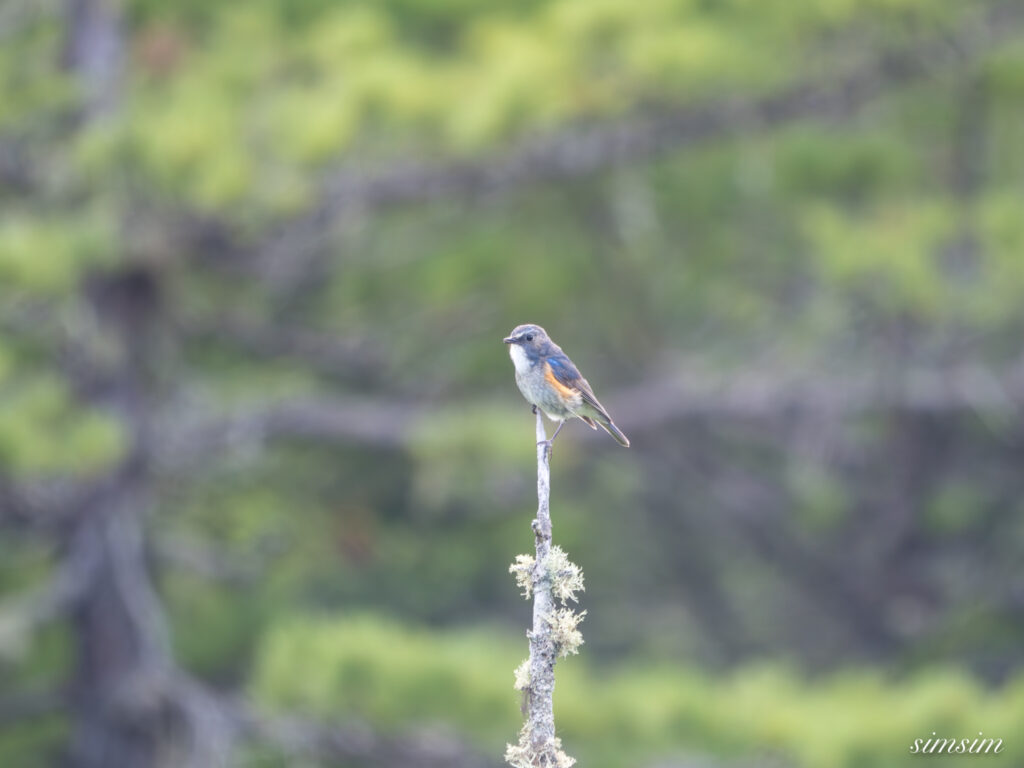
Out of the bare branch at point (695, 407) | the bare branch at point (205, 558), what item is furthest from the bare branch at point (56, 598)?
the bare branch at point (695, 407)

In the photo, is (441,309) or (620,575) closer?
(441,309)

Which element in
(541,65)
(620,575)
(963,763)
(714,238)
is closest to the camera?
(963,763)

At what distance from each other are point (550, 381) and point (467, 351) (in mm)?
6087

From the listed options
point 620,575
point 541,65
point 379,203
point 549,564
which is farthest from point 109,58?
point 549,564

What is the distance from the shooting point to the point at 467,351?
10.7 m

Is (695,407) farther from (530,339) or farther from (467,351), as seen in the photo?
(530,339)

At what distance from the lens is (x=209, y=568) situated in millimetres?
9531

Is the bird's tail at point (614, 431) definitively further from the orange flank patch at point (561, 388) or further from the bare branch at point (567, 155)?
the bare branch at point (567, 155)

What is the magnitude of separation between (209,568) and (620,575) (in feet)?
16.4

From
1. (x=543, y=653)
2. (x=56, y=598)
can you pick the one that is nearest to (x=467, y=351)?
(x=56, y=598)

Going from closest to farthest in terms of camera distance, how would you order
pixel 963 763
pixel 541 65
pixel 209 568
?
1. pixel 963 763
2. pixel 541 65
3. pixel 209 568

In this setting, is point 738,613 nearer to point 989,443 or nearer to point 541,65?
point 989,443

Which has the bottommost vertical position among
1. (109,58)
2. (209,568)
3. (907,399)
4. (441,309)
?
(209,568)

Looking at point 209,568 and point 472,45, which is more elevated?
point 472,45
